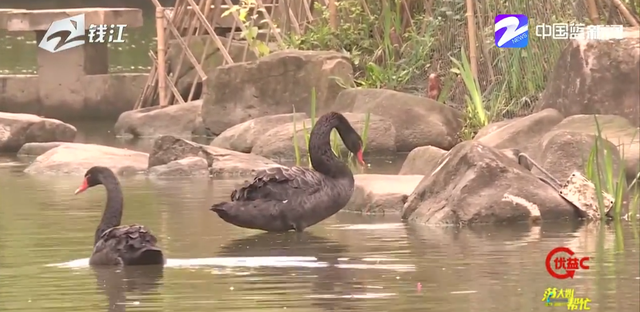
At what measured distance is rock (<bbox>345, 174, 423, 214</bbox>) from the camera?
12234 mm

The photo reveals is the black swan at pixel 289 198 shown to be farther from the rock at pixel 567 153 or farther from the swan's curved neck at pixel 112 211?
the rock at pixel 567 153

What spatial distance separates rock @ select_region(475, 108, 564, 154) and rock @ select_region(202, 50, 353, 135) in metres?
3.85

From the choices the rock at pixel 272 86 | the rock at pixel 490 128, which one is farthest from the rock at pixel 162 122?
the rock at pixel 490 128

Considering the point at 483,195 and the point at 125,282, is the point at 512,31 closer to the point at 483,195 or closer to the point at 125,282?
the point at 483,195

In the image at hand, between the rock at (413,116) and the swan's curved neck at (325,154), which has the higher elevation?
the swan's curved neck at (325,154)

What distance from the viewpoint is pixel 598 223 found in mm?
11266

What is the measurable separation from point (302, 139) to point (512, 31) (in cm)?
269

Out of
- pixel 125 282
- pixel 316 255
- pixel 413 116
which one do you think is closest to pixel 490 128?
pixel 413 116

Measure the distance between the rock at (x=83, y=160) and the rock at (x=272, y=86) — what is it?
2.99 meters

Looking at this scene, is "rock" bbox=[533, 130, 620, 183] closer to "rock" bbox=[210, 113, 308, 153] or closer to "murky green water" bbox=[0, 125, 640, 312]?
"murky green water" bbox=[0, 125, 640, 312]

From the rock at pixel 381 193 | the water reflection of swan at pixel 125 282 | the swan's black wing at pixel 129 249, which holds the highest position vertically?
the swan's black wing at pixel 129 249

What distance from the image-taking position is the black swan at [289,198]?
36.7 ft

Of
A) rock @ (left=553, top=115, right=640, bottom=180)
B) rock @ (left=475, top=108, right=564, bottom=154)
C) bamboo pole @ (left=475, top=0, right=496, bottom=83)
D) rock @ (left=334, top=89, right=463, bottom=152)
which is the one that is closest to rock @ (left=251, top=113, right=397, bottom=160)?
rock @ (left=334, top=89, right=463, bottom=152)

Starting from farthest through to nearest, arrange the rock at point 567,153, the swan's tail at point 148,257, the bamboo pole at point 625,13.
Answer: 1. the bamboo pole at point 625,13
2. the rock at point 567,153
3. the swan's tail at point 148,257
